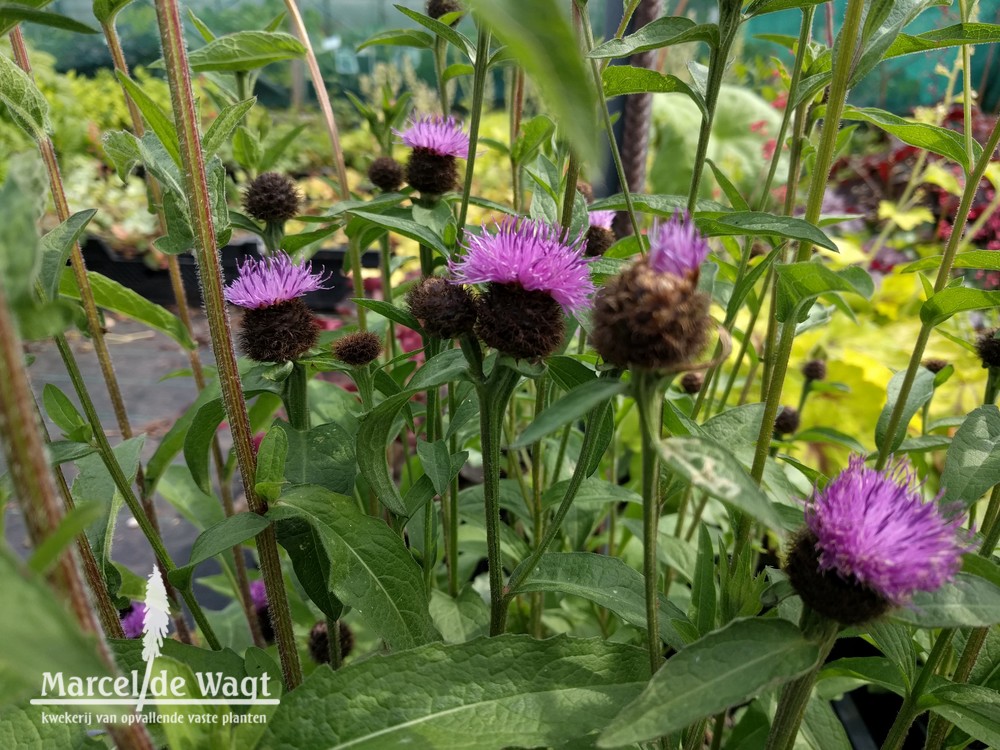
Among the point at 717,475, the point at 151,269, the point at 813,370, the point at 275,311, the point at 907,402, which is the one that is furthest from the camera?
the point at 151,269

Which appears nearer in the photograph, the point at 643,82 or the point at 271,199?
the point at 643,82

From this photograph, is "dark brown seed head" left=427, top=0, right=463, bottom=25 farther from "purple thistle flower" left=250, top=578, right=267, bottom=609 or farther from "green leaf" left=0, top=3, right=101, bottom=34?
"purple thistle flower" left=250, top=578, right=267, bottom=609

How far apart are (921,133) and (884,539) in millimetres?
490

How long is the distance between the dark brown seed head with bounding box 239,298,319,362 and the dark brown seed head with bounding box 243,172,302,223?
24cm

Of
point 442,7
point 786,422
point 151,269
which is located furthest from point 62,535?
point 151,269

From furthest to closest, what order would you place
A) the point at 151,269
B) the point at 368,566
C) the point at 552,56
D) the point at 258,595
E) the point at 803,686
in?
the point at 151,269 → the point at 258,595 → the point at 368,566 → the point at 803,686 → the point at 552,56

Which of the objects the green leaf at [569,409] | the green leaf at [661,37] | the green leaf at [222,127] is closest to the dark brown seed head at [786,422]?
the green leaf at [661,37]

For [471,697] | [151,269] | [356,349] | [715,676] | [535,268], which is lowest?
[151,269]

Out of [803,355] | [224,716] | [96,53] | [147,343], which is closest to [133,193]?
[147,343]

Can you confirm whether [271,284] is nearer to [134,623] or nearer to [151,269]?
[134,623]

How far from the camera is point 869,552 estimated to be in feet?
1.70

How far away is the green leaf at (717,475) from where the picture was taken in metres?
0.45

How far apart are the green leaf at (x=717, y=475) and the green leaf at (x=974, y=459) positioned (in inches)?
13.4

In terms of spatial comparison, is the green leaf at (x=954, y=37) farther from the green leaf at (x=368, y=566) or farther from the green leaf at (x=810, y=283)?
the green leaf at (x=368, y=566)
